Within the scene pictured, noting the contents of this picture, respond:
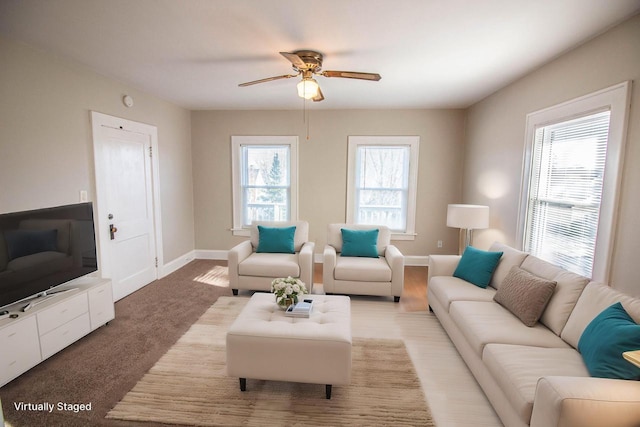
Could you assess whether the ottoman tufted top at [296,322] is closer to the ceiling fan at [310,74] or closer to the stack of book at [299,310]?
the stack of book at [299,310]

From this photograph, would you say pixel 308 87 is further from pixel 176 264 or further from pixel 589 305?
pixel 176 264

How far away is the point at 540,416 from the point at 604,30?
2.69 meters

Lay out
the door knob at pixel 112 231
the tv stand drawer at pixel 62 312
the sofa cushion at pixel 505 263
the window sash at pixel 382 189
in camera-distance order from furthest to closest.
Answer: the window sash at pixel 382 189 → the door knob at pixel 112 231 → the sofa cushion at pixel 505 263 → the tv stand drawer at pixel 62 312

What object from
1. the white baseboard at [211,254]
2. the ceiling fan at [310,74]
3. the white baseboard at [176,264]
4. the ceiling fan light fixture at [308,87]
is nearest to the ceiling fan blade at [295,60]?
the ceiling fan at [310,74]

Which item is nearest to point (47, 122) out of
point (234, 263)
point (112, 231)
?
point (112, 231)

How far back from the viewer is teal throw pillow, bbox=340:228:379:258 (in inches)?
158

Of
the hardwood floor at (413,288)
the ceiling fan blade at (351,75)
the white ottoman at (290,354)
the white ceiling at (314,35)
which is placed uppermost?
the white ceiling at (314,35)

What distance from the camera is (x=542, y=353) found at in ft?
6.09

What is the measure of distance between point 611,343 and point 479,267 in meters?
1.46

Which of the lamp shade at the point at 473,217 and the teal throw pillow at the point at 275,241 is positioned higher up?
the lamp shade at the point at 473,217

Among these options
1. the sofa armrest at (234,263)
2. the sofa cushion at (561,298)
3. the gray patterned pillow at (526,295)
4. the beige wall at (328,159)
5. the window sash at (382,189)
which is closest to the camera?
the sofa cushion at (561,298)

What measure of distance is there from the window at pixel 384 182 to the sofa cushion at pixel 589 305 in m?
3.11

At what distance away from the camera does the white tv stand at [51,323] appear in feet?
6.91

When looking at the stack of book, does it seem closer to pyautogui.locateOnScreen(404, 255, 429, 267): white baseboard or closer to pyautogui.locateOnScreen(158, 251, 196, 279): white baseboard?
pyautogui.locateOnScreen(158, 251, 196, 279): white baseboard
